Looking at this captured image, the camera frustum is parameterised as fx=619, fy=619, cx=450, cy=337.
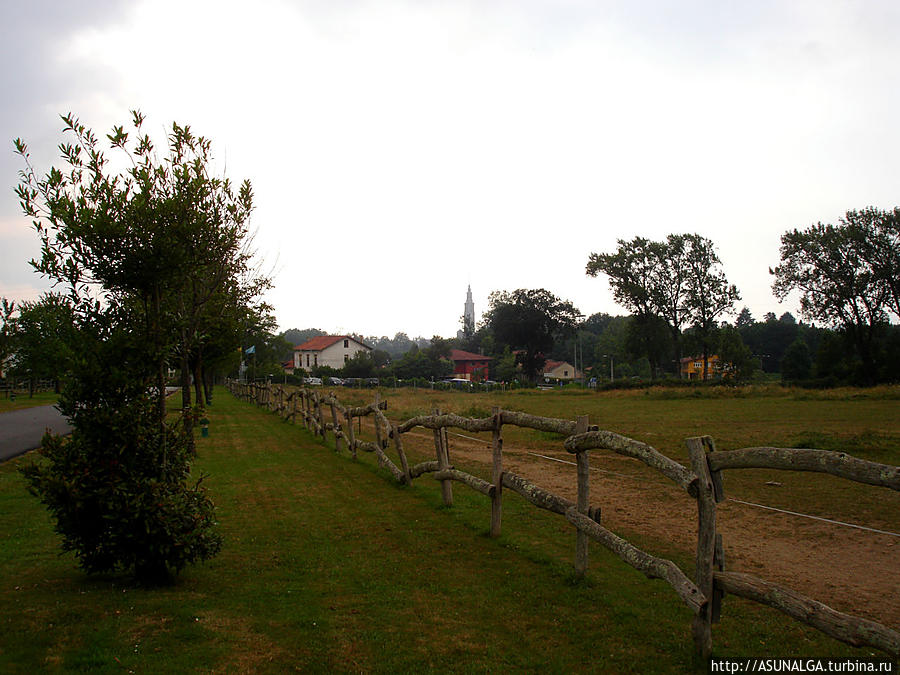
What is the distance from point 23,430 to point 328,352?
264 ft

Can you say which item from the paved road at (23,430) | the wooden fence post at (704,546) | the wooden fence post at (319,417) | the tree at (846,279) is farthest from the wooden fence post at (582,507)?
the tree at (846,279)

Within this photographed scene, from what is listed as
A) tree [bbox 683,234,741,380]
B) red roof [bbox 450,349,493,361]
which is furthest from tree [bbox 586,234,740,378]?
red roof [bbox 450,349,493,361]

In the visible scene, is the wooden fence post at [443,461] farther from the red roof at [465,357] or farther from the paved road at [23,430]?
the red roof at [465,357]

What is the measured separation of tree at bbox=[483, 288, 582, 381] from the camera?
83000 mm

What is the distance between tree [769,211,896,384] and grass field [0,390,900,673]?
5312 centimetres

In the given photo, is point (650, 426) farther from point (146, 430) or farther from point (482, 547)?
point (146, 430)

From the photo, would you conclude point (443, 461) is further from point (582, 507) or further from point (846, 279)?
point (846, 279)

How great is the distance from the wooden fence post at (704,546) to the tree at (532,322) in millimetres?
78955

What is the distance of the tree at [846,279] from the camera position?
51.9 meters

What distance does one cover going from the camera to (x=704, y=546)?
3.89 metres

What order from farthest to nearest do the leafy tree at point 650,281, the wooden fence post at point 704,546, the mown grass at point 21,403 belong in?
the leafy tree at point 650,281 < the mown grass at point 21,403 < the wooden fence post at point 704,546

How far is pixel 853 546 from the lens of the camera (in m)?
6.57

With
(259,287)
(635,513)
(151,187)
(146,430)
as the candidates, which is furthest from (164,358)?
(259,287)

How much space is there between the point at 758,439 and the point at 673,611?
13.1 meters
